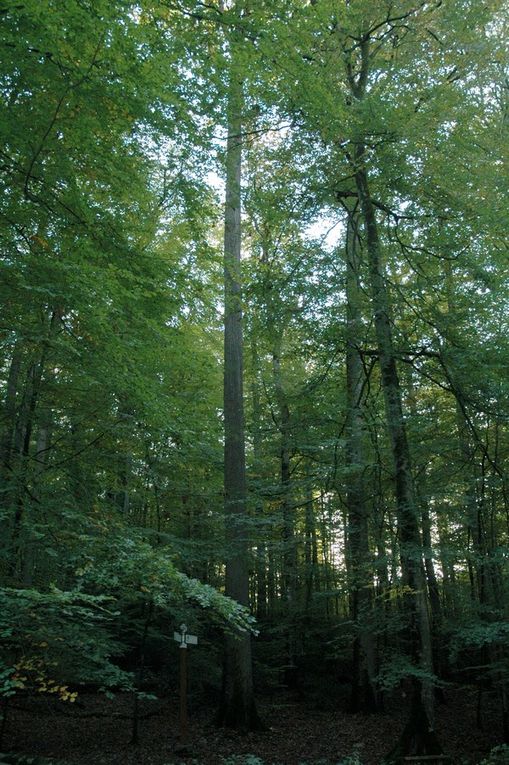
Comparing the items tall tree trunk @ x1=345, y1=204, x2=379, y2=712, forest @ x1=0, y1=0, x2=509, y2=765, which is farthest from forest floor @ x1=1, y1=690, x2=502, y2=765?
tall tree trunk @ x1=345, y1=204, x2=379, y2=712

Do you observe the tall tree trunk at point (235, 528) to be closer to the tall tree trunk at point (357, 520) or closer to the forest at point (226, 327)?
the forest at point (226, 327)

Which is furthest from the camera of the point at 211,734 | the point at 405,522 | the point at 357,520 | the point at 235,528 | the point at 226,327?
the point at 357,520

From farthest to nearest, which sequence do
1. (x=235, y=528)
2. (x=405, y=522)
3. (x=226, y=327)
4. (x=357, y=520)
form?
(x=357, y=520), (x=226, y=327), (x=235, y=528), (x=405, y=522)

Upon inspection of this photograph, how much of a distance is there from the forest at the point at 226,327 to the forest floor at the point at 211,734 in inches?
3.4

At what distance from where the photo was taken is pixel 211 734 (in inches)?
364

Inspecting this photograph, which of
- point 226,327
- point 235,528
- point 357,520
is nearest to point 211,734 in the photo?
point 235,528

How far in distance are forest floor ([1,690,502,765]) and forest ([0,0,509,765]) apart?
0.09m

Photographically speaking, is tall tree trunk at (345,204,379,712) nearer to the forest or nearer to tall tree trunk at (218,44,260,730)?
the forest

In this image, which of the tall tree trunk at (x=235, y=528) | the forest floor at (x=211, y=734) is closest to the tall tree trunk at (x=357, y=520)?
the forest floor at (x=211, y=734)

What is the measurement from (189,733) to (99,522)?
655 centimetres

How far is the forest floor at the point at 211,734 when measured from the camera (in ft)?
27.1

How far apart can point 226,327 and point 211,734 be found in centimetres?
737

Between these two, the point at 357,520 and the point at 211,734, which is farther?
the point at 357,520

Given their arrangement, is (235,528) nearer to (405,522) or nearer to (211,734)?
(211,734)
